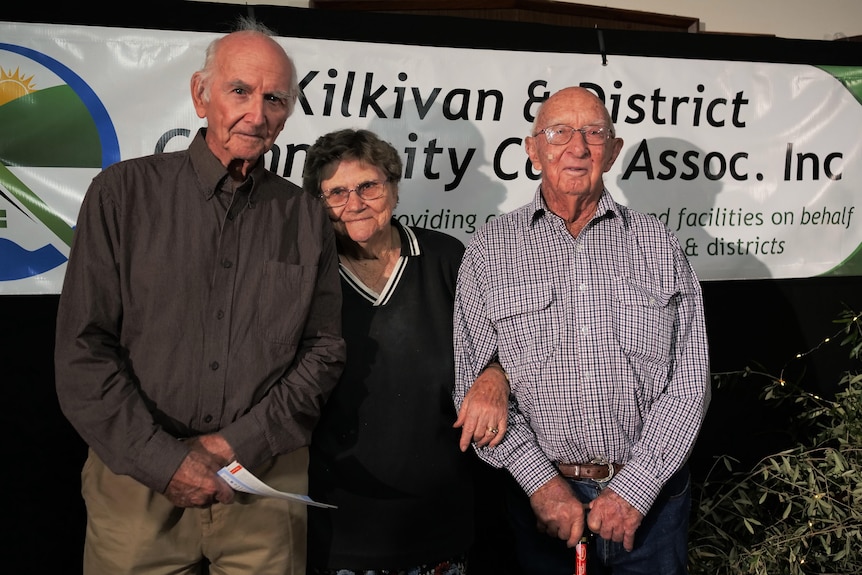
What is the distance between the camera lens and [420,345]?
2.22 m

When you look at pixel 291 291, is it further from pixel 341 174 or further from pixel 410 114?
pixel 410 114

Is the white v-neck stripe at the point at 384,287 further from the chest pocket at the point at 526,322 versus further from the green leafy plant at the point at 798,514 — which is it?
the green leafy plant at the point at 798,514

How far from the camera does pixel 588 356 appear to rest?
2117 mm

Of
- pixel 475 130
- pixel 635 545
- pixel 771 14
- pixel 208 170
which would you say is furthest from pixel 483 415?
pixel 771 14

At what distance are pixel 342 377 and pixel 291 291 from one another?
0.37 meters

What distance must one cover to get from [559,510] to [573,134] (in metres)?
0.97

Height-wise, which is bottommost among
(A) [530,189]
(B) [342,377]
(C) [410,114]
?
(B) [342,377]

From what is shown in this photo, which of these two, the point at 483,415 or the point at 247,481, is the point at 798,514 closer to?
the point at 483,415

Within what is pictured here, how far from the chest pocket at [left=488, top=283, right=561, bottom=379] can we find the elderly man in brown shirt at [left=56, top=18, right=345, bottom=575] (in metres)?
0.49

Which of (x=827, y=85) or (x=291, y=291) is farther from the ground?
(x=827, y=85)

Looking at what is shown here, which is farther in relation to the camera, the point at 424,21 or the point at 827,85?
the point at 827,85

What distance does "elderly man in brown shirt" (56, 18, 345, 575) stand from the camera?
173 centimetres

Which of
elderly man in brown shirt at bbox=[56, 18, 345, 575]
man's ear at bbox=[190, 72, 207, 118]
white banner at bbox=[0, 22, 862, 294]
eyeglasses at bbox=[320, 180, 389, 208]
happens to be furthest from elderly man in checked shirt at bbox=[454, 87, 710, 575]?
white banner at bbox=[0, 22, 862, 294]

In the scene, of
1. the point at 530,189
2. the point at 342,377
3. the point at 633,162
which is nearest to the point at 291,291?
the point at 342,377
